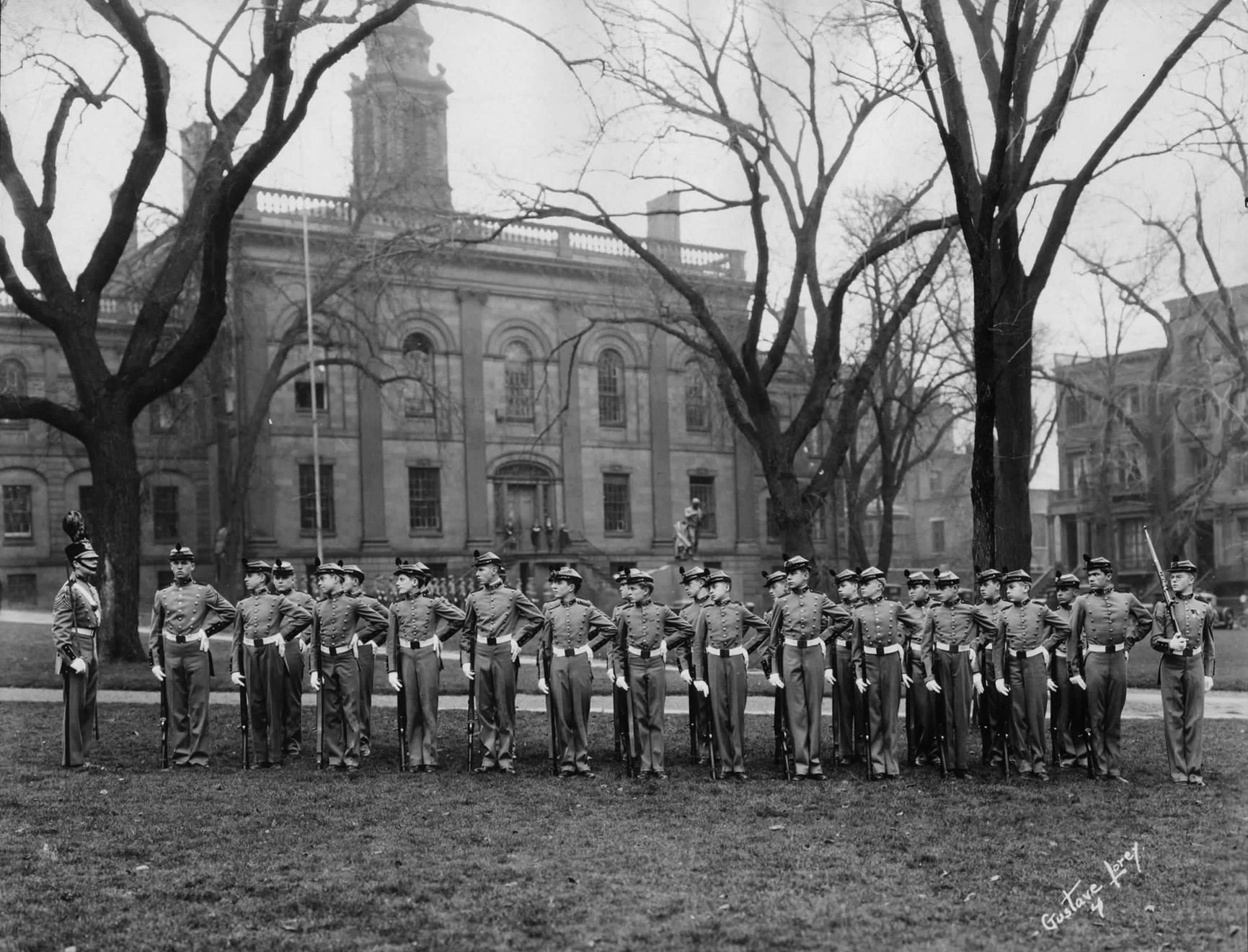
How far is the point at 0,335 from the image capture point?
4222cm

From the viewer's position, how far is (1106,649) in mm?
12352

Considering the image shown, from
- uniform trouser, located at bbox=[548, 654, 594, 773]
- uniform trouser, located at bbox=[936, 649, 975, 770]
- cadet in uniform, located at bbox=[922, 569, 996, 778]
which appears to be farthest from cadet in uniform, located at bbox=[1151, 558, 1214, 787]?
uniform trouser, located at bbox=[548, 654, 594, 773]

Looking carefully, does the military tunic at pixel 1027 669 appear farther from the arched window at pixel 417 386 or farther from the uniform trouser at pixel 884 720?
the arched window at pixel 417 386

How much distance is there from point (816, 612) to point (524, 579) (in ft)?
95.1

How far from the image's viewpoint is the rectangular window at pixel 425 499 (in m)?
43.8

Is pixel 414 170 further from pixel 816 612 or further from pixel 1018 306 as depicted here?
pixel 816 612

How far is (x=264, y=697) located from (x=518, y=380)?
33.0m

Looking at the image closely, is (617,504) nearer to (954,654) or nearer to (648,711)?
(954,654)

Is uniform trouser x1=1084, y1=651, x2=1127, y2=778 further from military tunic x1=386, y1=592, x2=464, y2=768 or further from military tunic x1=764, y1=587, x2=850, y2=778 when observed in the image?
military tunic x1=386, y1=592, x2=464, y2=768

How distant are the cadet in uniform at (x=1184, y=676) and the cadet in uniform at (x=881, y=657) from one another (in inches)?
88.8

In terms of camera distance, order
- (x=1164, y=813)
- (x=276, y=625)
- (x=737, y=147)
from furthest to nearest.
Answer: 1. (x=737, y=147)
2. (x=276, y=625)
3. (x=1164, y=813)

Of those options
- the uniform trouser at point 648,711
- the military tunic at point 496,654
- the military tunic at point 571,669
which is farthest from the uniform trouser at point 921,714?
the military tunic at point 496,654

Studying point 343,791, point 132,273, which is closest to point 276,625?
point 343,791

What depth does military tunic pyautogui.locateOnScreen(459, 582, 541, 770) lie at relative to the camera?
41.3 ft
